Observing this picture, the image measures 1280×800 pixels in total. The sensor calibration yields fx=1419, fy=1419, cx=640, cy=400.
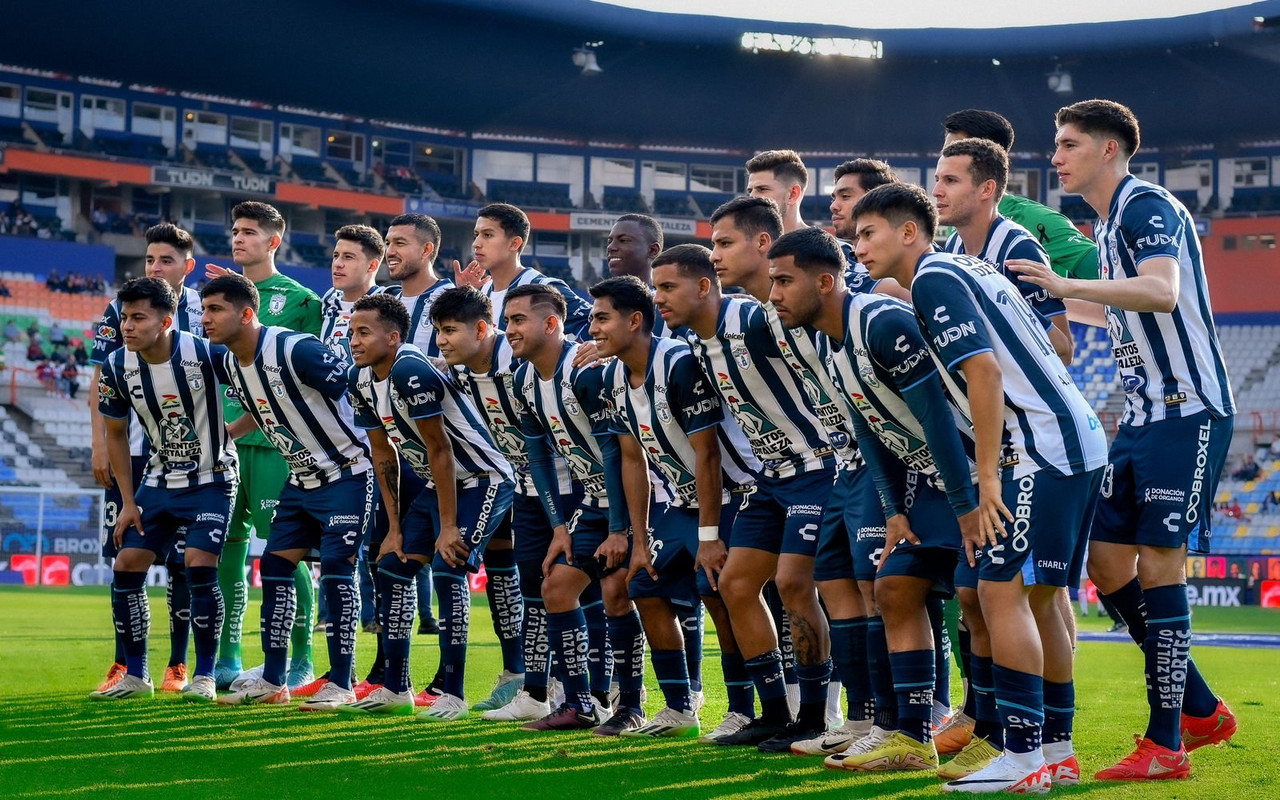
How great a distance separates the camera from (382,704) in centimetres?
802

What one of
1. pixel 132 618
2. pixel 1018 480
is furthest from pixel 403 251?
pixel 1018 480

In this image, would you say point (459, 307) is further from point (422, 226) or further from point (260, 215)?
point (260, 215)

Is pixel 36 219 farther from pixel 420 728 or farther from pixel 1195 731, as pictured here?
pixel 1195 731

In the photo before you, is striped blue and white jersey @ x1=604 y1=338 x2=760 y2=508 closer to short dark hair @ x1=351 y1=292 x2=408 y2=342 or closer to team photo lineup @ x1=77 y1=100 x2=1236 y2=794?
team photo lineup @ x1=77 y1=100 x2=1236 y2=794

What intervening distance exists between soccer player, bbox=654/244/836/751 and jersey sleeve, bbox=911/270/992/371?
1330 millimetres

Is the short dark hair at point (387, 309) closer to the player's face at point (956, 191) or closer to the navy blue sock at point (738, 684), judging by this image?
the navy blue sock at point (738, 684)

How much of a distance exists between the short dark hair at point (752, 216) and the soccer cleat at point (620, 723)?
8.26 ft

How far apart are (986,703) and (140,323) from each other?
5689 millimetres

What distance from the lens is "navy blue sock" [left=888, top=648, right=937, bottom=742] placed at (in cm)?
573

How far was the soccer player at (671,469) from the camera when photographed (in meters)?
6.86

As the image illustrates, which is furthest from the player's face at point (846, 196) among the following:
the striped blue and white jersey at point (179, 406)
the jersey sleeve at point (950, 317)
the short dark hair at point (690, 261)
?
the striped blue and white jersey at point (179, 406)

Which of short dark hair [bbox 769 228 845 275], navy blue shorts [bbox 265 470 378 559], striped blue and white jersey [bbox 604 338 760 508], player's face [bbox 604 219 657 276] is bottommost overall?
navy blue shorts [bbox 265 470 378 559]

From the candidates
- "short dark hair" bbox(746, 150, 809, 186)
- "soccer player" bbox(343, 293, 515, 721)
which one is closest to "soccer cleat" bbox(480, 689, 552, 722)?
"soccer player" bbox(343, 293, 515, 721)

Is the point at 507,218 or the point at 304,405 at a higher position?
the point at 507,218
